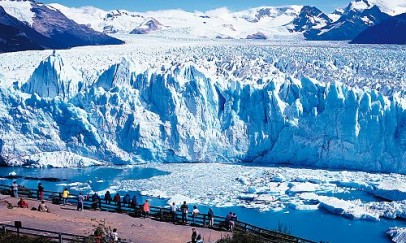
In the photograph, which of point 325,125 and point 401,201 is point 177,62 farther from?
point 401,201

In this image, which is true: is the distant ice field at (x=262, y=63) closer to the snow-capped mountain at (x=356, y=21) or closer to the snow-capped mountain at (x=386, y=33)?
the snow-capped mountain at (x=386, y=33)

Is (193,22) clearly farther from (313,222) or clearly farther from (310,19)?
(313,222)

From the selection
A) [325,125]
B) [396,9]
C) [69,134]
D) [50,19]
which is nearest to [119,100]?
[69,134]

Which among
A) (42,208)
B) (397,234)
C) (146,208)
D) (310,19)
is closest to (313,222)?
(397,234)

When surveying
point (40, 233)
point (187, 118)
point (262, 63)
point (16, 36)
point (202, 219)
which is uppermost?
point (16, 36)

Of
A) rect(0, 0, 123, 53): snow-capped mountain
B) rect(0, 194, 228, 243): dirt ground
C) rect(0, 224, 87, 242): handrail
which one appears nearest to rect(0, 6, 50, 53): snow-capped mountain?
rect(0, 0, 123, 53): snow-capped mountain

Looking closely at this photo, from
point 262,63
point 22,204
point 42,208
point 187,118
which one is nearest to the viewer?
point 42,208

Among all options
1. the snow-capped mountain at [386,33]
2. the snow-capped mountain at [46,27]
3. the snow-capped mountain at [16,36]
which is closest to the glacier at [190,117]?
the snow-capped mountain at [386,33]
